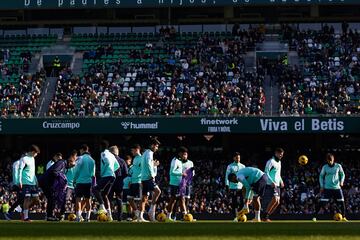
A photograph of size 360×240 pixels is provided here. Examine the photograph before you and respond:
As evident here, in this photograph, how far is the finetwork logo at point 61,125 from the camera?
4666 centimetres

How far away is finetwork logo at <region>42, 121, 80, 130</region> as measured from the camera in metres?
46.7

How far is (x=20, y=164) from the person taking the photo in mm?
27844

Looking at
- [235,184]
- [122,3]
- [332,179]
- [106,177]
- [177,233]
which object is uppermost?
[122,3]

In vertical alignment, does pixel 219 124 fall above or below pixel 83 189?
above

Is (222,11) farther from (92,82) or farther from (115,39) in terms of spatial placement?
(92,82)

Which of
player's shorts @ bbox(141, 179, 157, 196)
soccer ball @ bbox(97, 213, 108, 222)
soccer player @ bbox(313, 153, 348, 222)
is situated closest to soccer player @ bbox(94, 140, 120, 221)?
soccer ball @ bbox(97, 213, 108, 222)

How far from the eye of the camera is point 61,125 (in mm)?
46781

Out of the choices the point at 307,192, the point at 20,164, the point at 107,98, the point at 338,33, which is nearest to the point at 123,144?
the point at 107,98

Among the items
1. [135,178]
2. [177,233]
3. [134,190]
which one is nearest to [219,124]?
[134,190]

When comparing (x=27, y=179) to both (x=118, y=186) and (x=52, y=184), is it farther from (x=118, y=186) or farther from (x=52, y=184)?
(x=118, y=186)

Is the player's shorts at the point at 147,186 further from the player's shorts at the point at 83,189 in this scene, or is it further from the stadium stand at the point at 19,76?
the stadium stand at the point at 19,76

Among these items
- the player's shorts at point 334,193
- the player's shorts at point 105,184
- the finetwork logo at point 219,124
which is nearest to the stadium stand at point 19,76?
the finetwork logo at point 219,124

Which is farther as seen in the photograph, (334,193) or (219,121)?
(219,121)

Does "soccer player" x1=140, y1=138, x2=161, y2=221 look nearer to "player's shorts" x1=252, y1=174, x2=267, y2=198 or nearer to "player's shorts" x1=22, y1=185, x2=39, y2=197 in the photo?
"player's shorts" x1=252, y1=174, x2=267, y2=198
